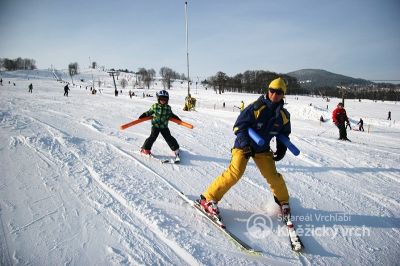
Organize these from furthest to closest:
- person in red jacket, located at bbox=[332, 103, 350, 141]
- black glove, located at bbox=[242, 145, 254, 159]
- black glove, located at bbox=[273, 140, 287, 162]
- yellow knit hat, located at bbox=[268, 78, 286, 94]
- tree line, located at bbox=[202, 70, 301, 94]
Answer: tree line, located at bbox=[202, 70, 301, 94] < person in red jacket, located at bbox=[332, 103, 350, 141] < black glove, located at bbox=[273, 140, 287, 162] < black glove, located at bbox=[242, 145, 254, 159] < yellow knit hat, located at bbox=[268, 78, 286, 94]

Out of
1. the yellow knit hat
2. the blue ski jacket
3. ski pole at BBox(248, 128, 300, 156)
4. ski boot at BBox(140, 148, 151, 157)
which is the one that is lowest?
ski boot at BBox(140, 148, 151, 157)

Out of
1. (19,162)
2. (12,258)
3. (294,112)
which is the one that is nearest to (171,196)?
(12,258)

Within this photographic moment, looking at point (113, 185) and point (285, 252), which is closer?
point (285, 252)

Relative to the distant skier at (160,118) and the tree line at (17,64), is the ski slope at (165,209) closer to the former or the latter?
the distant skier at (160,118)

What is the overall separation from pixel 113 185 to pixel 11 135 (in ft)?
13.3

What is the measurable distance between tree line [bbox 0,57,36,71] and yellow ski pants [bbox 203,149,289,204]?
167 metres

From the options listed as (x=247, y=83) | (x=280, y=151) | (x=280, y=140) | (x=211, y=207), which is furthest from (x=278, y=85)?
(x=247, y=83)

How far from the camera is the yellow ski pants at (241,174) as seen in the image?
338cm

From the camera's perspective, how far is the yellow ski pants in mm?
3381

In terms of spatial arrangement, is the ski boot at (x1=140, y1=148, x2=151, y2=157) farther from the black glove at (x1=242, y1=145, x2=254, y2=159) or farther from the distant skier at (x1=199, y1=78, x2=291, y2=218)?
the black glove at (x1=242, y1=145, x2=254, y2=159)

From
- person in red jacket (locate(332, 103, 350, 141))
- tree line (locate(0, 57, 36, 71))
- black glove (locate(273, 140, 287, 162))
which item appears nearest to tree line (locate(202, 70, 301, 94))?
person in red jacket (locate(332, 103, 350, 141))

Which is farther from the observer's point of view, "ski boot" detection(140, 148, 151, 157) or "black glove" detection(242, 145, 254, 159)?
"ski boot" detection(140, 148, 151, 157)

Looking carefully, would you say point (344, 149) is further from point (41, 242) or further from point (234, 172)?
point (41, 242)

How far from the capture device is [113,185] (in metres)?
4.20
